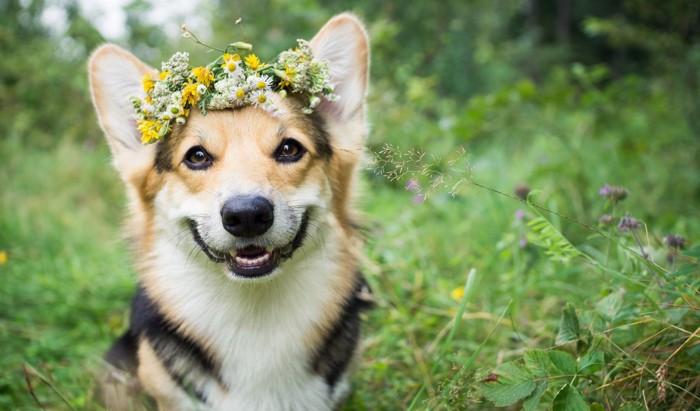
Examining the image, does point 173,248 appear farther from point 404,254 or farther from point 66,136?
point 66,136

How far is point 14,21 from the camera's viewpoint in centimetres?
945

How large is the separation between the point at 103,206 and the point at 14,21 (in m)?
5.32

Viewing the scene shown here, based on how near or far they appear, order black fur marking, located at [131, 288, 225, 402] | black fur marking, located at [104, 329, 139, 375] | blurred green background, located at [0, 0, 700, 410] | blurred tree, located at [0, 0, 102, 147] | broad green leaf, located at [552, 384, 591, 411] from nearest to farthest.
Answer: broad green leaf, located at [552, 384, 591, 411] < black fur marking, located at [131, 288, 225, 402] < black fur marking, located at [104, 329, 139, 375] < blurred green background, located at [0, 0, 700, 410] < blurred tree, located at [0, 0, 102, 147]

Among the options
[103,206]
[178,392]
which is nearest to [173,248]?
[178,392]

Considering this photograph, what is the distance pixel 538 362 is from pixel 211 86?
1.69m

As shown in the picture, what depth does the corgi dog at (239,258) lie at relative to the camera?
2281 mm

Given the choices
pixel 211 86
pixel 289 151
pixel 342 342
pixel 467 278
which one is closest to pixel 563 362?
pixel 342 342

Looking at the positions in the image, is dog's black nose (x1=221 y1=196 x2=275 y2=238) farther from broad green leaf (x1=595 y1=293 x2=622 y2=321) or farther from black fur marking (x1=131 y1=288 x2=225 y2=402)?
broad green leaf (x1=595 y1=293 x2=622 y2=321)

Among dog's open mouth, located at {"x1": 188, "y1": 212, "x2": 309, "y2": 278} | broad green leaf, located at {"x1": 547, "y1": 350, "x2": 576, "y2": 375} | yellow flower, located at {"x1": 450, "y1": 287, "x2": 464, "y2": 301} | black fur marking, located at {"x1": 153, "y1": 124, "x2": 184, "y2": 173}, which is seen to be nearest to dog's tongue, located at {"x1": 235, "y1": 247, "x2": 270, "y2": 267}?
dog's open mouth, located at {"x1": 188, "y1": 212, "x2": 309, "y2": 278}

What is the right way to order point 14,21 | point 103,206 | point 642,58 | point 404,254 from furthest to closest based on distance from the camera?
point 642,58
point 14,21
point 103,206
point 404,254

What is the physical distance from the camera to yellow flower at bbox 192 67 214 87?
2275 millimetres

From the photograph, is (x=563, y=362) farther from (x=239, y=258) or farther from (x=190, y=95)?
(x=190, y=95)

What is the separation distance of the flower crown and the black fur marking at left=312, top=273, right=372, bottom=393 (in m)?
0.98

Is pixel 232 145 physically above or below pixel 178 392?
above
